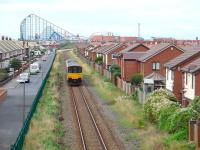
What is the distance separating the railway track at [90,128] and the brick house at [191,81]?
604 centimetres

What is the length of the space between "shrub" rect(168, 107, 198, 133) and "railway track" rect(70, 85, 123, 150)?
274 cm

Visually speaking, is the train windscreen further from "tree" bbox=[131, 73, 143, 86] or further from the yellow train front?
"tree" bbox=[131, 73, 143, 86]

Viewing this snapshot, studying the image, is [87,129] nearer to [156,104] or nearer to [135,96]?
[156,104]

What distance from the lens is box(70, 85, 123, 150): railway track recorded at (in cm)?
2253

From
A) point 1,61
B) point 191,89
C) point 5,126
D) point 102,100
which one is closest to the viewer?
point 5,126

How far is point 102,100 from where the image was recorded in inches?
1636

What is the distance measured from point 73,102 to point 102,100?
2727mm

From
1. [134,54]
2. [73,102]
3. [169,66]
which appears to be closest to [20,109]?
[73,102]

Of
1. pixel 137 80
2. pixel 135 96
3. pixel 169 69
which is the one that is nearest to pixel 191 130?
pixel 169 69

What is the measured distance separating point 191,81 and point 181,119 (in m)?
9.94

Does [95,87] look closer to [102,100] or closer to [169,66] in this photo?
[102,100]

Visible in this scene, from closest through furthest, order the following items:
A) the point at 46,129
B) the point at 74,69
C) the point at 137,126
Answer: the point at 46,129, the point at 137,126, the point at 74,69

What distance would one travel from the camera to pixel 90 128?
2755 cm

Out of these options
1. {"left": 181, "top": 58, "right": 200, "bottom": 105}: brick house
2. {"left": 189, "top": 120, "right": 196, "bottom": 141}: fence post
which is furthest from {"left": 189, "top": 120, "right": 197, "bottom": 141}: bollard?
{"left": 181, "top": 58, "right": 200, "bottom": 105}: brick house
